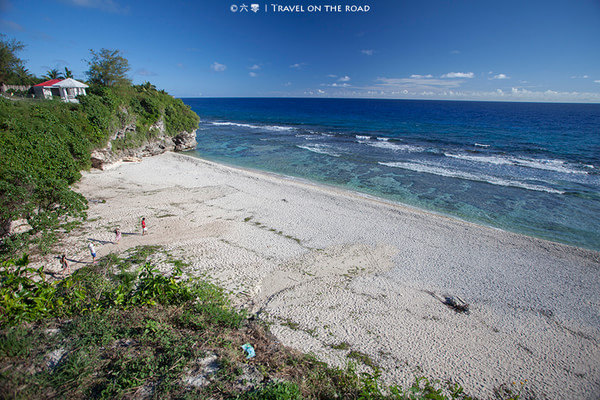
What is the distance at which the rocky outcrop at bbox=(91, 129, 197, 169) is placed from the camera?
25109 millimetres

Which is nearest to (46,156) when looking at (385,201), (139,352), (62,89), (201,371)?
(139,352)

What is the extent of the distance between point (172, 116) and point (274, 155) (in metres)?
15.1

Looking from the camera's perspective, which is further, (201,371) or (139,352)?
(139,352)

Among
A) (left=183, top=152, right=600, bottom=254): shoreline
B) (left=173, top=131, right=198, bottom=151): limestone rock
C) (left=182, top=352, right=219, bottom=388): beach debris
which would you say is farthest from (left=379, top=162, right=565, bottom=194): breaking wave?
(left=182, top=352, right=219, bottom=388): beach debris

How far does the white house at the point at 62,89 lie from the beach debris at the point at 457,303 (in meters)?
33.2

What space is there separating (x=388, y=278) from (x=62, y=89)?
3374 centimetres

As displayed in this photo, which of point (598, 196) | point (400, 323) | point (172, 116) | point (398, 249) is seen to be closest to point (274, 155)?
point (172, 116)

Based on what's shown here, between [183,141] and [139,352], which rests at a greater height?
[183,141]

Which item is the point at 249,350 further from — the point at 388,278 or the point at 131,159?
the point at 131,159

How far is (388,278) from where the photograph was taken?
12.5 m

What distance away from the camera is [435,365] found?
8.32 m

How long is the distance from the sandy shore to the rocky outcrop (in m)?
4.51

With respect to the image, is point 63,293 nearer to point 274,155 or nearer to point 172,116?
point 274,155

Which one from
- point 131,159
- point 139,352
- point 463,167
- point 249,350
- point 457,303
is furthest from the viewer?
point 463,167
